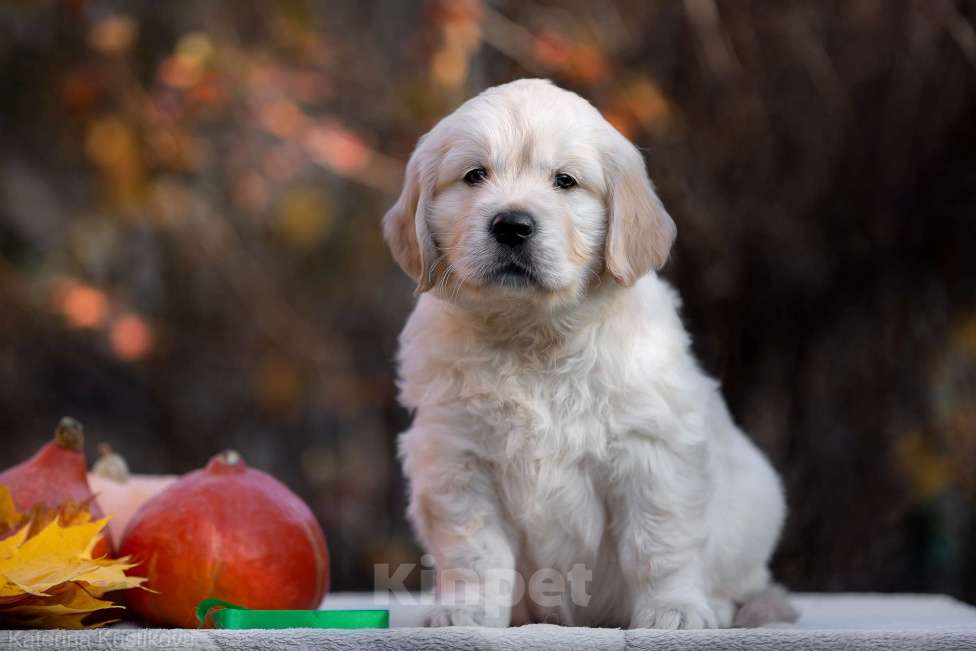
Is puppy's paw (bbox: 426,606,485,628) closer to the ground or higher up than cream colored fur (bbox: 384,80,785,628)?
closer to the ground

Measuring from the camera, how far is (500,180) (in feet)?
8.10

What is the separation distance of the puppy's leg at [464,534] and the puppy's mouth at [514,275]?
1.15 ft

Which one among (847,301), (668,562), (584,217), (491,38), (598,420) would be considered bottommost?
(668,562)

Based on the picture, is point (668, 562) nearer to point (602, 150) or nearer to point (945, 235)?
point (602, 150)

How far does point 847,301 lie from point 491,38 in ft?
6.03

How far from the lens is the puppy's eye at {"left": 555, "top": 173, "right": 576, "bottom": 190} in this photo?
8.11ft

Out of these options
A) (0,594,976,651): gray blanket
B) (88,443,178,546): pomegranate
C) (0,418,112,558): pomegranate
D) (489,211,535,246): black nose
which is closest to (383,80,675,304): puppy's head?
(489,211,535,246): black nose

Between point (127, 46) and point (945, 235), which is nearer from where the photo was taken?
point (945, 235)

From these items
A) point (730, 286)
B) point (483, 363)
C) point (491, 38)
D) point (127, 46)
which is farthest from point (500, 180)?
point (127, 46)

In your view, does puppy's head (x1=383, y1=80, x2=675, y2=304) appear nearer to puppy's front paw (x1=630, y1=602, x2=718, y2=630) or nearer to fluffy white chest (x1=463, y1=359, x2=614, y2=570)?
fluffy white chest (x1=463, y1=359, x2=614, y2=570)

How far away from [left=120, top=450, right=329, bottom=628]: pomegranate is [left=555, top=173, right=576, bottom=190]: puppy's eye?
905mm

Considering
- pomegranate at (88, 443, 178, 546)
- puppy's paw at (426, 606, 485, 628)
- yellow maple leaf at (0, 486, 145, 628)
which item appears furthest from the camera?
pomegranate at (88, 443, 178, 546)

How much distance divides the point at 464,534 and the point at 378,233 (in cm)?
322

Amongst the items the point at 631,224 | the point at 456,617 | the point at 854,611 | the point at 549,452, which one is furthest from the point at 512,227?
the point at 854,611
